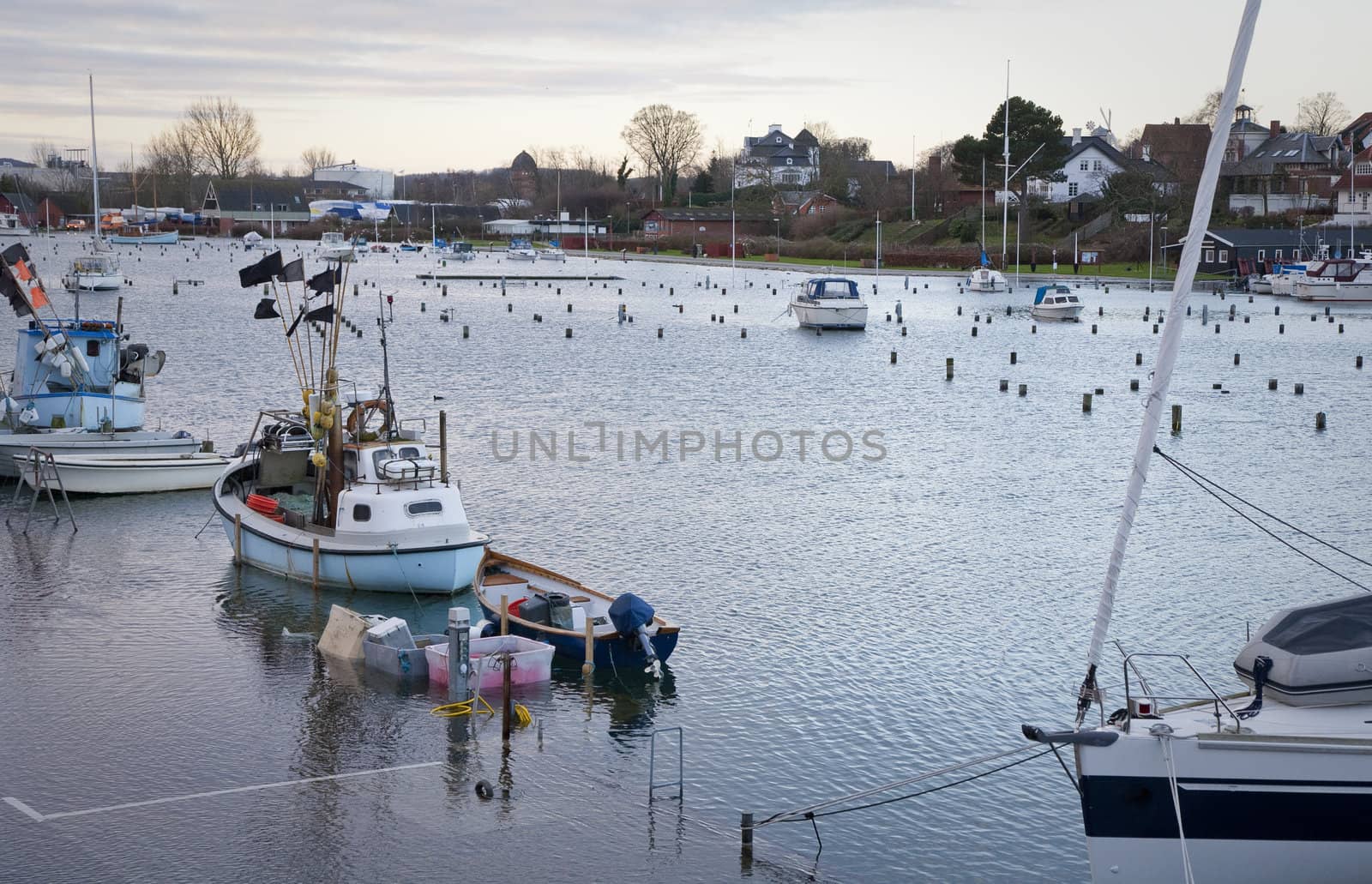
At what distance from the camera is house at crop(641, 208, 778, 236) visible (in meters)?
170

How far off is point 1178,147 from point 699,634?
14250cm

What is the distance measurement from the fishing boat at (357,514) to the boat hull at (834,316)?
56398 millimetres

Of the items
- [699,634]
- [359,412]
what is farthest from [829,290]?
[699,634]

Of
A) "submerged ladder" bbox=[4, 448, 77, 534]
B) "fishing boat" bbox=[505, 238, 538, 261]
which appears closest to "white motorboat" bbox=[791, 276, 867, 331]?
"submerged ladder" bbox=[4, 448, 77, 534]

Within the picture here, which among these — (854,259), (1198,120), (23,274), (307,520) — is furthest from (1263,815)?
(1198,120)

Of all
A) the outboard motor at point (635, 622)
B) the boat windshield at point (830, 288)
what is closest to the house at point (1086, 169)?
the boat windshield at point (830, 288)

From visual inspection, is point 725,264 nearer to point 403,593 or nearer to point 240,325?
point 240,325

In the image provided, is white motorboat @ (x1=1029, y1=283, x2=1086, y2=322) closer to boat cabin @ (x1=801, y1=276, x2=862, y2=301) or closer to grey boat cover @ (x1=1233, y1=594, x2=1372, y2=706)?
boat cabin @ (x1=801, y1=276, x2=862, y2=301)

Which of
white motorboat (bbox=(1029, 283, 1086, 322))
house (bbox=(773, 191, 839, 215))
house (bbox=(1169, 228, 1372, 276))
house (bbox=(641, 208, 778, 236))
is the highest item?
house (bbox=(773, 191, 839, 215))

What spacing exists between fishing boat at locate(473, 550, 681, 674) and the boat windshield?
2446 inches

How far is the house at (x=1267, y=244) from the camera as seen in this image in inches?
4732

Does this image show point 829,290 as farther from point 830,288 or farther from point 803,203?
point 803,203

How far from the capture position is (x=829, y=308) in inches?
3255

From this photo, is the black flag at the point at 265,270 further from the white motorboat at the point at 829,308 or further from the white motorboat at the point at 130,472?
the white motorboat at the point at 829,308
